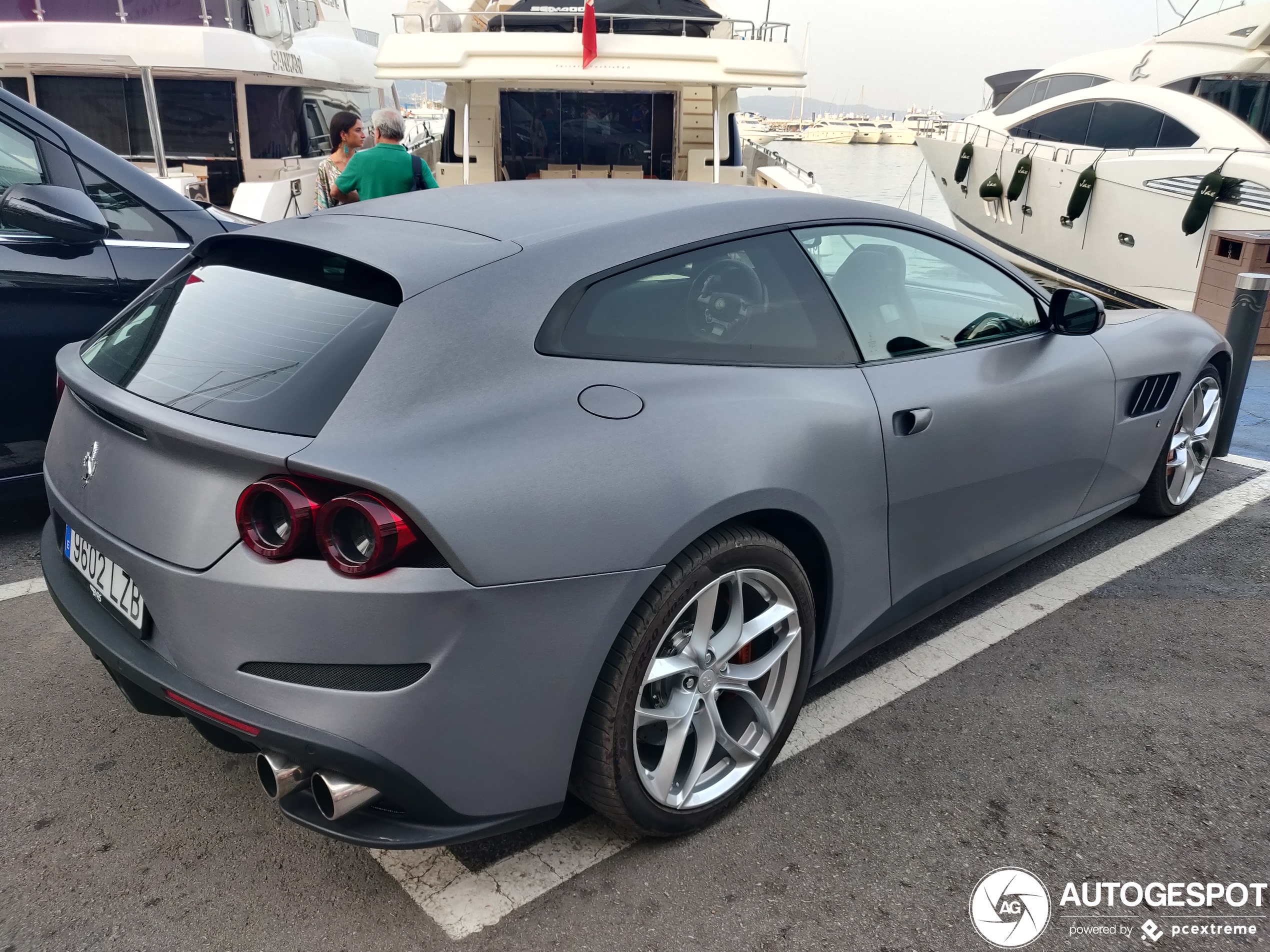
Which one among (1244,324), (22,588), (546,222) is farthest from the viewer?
(1244,324)

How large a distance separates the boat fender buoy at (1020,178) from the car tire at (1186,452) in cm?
1173

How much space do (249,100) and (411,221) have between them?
10415 mm

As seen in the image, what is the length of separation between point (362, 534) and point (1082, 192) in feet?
45.9

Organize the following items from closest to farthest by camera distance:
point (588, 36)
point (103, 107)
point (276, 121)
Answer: point (588, 36), point (103, 107), point (276, 121)

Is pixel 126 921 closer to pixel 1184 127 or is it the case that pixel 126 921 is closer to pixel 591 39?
pixel 591 39

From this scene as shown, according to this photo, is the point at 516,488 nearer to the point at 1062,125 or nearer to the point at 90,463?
the point at 90,463

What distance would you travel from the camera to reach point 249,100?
11.4 meters

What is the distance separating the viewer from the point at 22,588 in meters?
3.57

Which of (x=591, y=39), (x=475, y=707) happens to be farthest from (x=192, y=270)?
(x=591, y=39)

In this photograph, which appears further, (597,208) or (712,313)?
(597,208)

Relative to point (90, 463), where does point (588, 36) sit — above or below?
above

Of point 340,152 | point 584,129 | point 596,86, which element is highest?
point 596,86

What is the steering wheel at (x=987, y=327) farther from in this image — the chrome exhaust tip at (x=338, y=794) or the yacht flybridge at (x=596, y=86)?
the yacht flybridge at (x=596, y=86)

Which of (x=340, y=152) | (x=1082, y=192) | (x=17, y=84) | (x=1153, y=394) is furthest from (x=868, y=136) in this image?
(x=1153, y=394)
